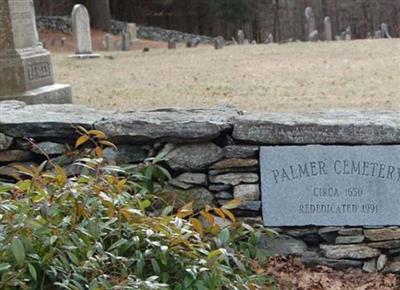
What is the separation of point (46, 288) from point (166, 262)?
497 millimetres

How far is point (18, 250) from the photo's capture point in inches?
112

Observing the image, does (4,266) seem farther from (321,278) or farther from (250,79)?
(250,79)

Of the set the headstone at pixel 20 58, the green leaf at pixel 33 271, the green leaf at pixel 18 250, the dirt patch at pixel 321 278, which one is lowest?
the dirt patch at pixel 321 278

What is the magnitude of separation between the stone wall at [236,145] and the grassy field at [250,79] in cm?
390

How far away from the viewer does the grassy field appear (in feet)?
30.1

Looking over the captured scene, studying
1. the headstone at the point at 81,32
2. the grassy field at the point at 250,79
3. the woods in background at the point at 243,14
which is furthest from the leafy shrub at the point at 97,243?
the woods in background at the point at 243,14

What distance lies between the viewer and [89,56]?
19.1 meters

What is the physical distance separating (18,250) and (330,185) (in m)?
1.97

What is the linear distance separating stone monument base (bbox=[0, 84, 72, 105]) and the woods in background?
19.7 meters

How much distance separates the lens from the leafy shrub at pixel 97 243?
2977 mm

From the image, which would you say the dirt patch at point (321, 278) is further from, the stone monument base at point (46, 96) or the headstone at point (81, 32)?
the headstone at point (81, 32)

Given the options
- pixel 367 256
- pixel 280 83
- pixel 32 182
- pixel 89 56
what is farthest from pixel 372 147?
pixel 89 56

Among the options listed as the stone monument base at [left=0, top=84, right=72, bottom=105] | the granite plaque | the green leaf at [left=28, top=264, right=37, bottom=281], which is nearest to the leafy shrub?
the green leaf at [left=28, top=264, right=37, bottom=281]

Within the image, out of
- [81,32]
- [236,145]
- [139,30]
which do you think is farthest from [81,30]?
[236,145]
